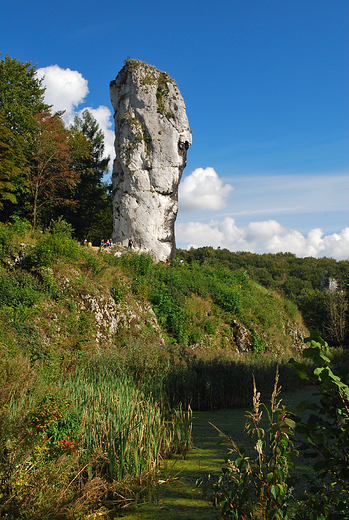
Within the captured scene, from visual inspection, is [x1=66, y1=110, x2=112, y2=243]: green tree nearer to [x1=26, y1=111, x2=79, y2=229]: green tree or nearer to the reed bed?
[x1=26, y1=111, x2=79, y2=229]: green tree

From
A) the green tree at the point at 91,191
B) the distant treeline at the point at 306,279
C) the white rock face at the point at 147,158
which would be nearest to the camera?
the distant treeline at the point at 306,279

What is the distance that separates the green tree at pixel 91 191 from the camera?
85.1ft

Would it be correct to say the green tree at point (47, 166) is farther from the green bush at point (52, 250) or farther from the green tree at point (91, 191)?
the green bush at point (52, 250)

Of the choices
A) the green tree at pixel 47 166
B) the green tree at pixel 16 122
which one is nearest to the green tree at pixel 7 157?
the green tree at pixel 16 122

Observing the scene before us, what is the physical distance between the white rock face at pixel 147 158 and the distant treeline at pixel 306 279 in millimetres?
4168

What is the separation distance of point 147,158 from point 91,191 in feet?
20.9

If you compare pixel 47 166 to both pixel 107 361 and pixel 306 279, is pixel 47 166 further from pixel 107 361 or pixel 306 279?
pixel 306 279

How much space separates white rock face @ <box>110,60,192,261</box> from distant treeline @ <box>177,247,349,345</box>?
4.17 meters

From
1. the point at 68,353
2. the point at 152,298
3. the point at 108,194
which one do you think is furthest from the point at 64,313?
the point at 108,194

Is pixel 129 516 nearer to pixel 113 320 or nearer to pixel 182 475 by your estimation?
pixel 182 475

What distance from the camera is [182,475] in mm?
3359

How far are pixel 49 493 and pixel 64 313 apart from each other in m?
8.03

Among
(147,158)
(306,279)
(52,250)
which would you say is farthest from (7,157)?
(306,279)

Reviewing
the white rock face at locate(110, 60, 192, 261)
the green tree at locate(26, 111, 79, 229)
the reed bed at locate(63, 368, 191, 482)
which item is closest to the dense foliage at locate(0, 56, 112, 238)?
the green tree at locate(26, 111, 79, 229)
